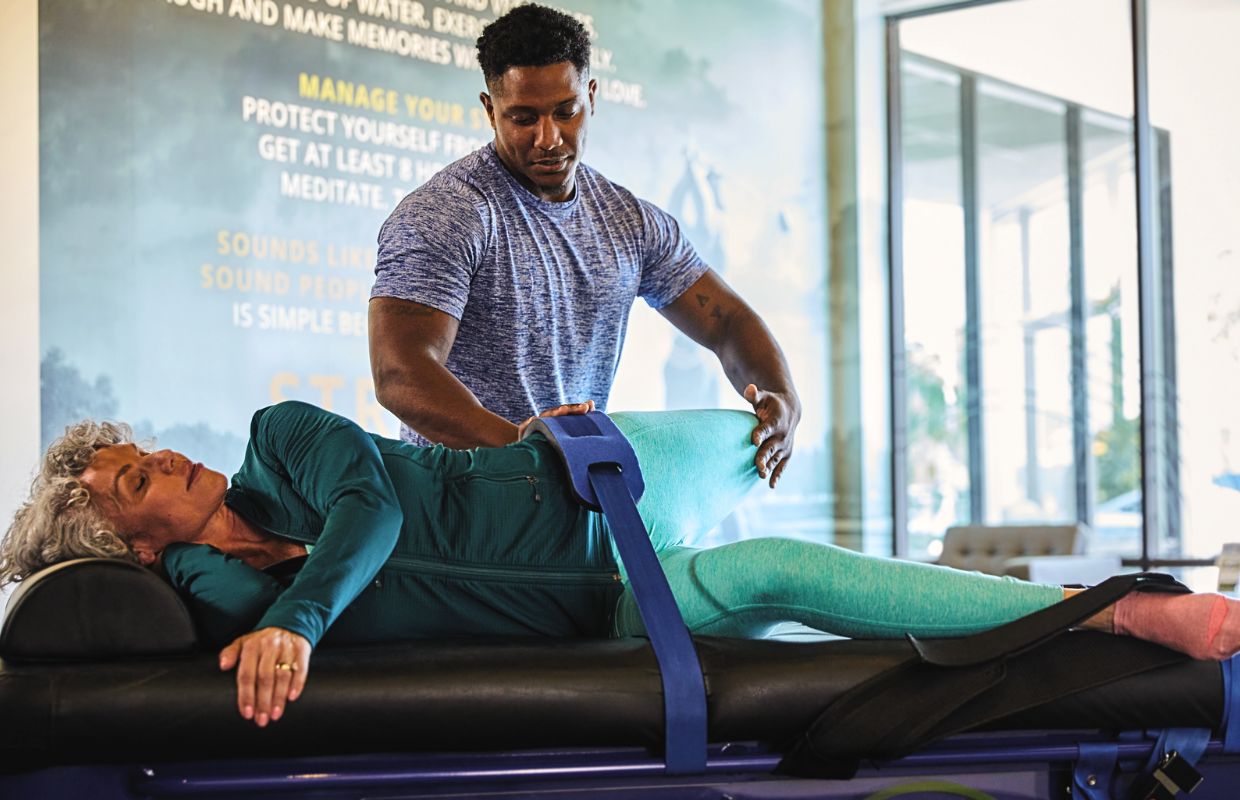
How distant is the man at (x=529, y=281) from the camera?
199 centimetres

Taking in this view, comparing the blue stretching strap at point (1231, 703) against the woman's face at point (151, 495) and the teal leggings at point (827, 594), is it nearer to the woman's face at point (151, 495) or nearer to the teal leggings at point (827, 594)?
the teal leggings at point (827, 594)

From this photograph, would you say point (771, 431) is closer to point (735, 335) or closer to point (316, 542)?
point (735, 335)

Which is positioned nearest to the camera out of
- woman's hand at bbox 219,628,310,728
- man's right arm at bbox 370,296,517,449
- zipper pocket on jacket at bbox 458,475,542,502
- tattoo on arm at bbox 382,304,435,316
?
woman's hand at bbox 219,628,310,728

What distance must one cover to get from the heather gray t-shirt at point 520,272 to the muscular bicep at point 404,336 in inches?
0.7

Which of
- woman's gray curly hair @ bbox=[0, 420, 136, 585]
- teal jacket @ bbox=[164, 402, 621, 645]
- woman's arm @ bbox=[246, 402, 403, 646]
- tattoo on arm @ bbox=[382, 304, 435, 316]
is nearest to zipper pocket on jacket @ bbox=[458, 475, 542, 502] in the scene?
teal jacket @ bbox=[164, 402, 621, 645]

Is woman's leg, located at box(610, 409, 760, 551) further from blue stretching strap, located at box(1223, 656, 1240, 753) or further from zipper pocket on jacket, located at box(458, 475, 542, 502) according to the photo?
blue stretching strap, located at box(1223, 656, 1240, 753)

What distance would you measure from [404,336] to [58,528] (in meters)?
0.65

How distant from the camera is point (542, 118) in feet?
6.82

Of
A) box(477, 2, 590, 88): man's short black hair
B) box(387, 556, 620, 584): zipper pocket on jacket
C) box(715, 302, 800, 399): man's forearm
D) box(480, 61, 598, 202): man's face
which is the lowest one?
box(387, 556, 620, 584): zipper pocket on jacket

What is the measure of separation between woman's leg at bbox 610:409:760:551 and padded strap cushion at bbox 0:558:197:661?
2.13ft

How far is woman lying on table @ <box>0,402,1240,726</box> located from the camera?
137 centimetres

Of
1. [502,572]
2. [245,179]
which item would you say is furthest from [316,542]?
[245,179]

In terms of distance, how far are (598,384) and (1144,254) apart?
439 centimetres

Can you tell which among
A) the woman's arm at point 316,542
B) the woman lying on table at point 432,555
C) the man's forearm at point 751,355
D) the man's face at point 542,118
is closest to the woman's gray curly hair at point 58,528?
the woman lying on table at point 432,555
